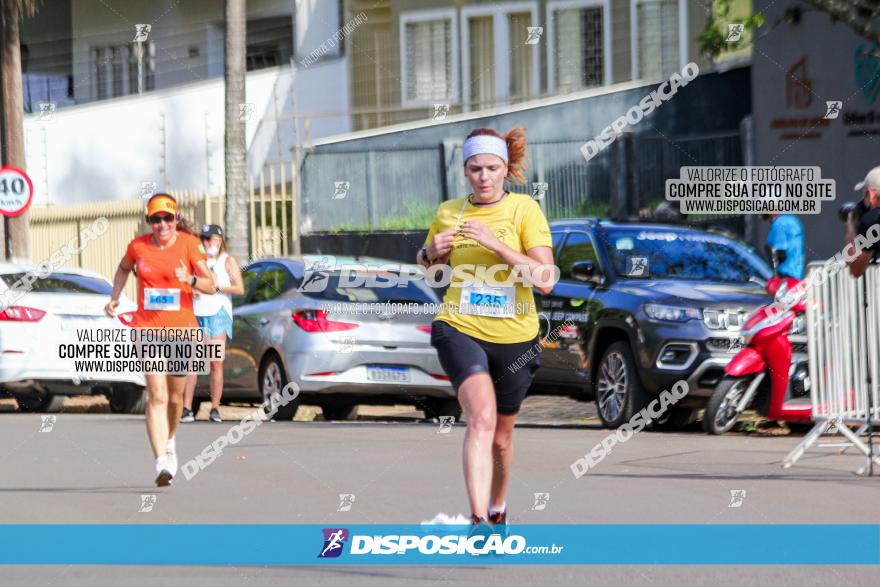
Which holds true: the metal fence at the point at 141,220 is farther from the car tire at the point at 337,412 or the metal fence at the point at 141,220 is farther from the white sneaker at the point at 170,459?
the white sneaker at the point at 170,459

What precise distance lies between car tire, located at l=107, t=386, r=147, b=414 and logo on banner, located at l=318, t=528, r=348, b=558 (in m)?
10.6

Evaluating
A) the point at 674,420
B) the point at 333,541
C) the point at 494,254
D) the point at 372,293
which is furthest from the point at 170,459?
the point at 674,420

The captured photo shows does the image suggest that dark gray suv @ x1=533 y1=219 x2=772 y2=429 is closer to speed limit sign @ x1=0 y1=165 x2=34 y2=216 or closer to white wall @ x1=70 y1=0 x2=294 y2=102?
speed limit sign @ x1=0 y1=165 x2=34 y2=216

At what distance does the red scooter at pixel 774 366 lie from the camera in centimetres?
1386

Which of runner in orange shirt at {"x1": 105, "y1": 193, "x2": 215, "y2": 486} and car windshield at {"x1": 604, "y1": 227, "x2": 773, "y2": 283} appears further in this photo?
car windshield at {"x1": 604, "y1": 227, "x2": 773, "y2": 283}

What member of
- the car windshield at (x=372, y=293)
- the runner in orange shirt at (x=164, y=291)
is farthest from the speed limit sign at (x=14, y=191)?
the runner in orange shirt at (x=164, y=291)

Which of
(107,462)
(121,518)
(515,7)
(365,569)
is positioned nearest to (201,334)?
(107,462)

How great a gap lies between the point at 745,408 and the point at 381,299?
13.0 ft

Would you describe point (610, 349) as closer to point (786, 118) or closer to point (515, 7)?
point (786, 118)

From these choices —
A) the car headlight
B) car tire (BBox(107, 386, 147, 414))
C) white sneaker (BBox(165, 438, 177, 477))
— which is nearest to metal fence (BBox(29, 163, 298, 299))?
car tire (BBox(107, 386, 147, 414))

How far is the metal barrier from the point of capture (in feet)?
37.8

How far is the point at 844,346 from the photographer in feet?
38.1

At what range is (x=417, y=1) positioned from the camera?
34.2 meters

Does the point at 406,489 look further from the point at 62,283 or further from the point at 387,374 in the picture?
the point at 62,283
